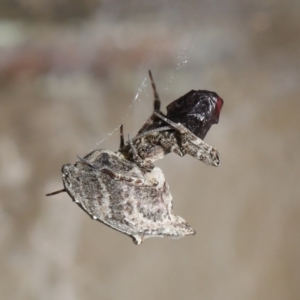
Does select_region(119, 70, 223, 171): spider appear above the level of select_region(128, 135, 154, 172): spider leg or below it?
above

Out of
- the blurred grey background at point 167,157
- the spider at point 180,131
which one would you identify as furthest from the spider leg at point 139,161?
the blurred grey background at point 167,157

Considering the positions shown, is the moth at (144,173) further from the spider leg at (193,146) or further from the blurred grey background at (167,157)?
the blurred grey background at (167,157)

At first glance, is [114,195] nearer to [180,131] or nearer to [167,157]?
[180,131]

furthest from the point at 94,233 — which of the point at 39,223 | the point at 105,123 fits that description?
the point at 105,123

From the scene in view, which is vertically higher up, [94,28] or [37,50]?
[94,28]

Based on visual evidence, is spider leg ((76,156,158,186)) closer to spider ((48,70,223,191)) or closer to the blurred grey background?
spider ((48,70,223,191))

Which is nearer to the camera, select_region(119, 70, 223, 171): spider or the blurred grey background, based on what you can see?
select_region(119, 70, 223, 171): spider

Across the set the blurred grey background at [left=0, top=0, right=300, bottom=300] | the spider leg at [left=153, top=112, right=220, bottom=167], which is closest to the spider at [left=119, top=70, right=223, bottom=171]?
the spider leg at [left=153, top=112, right=220, bottom=167]

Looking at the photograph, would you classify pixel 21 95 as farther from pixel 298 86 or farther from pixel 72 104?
pixel 298 86
